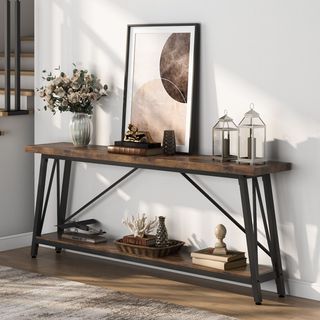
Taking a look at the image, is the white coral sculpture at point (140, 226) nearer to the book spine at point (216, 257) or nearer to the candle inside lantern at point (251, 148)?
the book spine at point (216, 257)

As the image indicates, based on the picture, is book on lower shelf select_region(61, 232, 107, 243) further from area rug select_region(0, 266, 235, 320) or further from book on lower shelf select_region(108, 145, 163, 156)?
book on lower shelf select_region(108, 145, 163, 156)

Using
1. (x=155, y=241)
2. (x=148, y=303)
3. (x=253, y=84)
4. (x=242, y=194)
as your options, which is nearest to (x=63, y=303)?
(x=148, y=303)

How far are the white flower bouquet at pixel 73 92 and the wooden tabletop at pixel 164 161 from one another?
0.27m

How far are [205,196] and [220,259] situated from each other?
47cm

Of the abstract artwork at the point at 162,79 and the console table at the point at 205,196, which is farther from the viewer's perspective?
the abstract artwork at the point at 162,79

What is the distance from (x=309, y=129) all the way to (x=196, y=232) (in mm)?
1060

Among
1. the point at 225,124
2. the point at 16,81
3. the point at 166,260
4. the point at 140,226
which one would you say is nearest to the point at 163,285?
the point at 166,260

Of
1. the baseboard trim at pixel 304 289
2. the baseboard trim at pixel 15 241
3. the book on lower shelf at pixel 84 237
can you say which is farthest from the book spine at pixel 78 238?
the baseboard trim at pixel 304 289

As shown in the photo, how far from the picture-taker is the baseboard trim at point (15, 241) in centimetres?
611

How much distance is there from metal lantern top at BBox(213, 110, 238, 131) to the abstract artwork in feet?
0.74

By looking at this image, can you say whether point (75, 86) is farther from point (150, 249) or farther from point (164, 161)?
point (150, 249)

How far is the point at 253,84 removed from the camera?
495 centimetres

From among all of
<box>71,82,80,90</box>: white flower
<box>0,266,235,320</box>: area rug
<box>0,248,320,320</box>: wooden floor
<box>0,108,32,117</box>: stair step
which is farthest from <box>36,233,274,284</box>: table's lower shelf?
<box>71,82,80,90</box>: white flower

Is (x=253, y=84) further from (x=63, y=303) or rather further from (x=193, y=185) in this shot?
(x=63, y=303)
